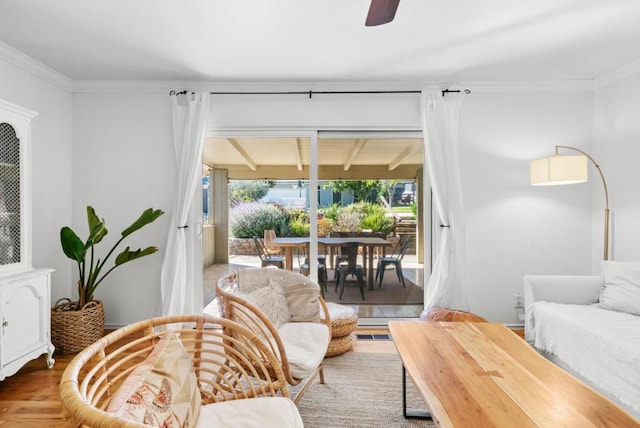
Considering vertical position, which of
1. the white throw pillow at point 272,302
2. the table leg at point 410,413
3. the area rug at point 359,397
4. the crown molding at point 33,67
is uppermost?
the crown molding at point 33,67

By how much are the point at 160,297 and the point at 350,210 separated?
210 cm

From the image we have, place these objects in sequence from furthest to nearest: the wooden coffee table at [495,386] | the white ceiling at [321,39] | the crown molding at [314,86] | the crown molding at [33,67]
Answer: the crown molding at [314,86]
the crown molding at [33,67]
the white ceiling at [321,39]
the wooden coffee table at [495,386]

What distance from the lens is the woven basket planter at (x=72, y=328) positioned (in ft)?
10.2

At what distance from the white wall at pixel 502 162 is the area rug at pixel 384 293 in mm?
584

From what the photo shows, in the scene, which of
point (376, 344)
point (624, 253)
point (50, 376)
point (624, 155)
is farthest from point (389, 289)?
point (50, 376)

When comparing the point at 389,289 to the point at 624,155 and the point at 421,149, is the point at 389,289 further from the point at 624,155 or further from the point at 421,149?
the point at 624,155

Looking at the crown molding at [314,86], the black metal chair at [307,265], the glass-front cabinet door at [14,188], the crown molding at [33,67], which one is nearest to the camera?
the glass-front cabinet door at [14,188]

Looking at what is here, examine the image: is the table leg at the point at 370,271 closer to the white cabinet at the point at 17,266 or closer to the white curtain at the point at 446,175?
the white curtain at the point at 446,175

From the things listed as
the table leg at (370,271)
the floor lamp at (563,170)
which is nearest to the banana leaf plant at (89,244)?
the table leg at (370,271)

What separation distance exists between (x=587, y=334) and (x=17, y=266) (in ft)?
12.9

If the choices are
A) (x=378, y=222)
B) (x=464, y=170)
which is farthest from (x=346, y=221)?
(x=464, y=170)

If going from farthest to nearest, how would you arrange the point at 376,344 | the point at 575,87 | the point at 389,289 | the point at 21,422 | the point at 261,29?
the point at 389,289
the point at 575,87
the point at 376,344
the point at 261,29
the point at 21,422

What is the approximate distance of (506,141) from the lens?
3715 millimetres

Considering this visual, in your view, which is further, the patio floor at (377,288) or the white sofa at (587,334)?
the patio floor at (377,288)
